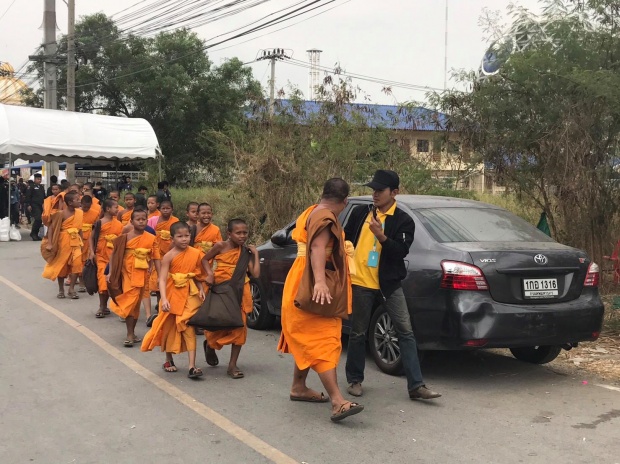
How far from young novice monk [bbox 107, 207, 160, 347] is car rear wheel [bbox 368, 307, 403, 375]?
267 cm

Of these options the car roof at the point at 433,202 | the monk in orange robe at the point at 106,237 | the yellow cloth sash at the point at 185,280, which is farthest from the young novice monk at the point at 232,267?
the monk in orange robe at the point at 106,237

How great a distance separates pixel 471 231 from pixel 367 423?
82.7 inches

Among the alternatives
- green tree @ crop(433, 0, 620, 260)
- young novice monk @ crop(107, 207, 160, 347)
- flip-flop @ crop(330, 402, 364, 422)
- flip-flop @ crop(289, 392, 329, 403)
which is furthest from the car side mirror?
green tree @ crop(433, 0, 620, 260)

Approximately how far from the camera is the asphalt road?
464cm

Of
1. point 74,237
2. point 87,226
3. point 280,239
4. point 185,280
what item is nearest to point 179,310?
point 185,280

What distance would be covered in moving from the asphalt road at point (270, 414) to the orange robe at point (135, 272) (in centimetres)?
52

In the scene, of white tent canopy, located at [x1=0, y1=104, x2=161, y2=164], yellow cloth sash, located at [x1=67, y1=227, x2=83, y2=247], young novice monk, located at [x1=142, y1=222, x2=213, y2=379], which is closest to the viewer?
young novice monk, located at [x1=142, y1=222, x2=213, y2=379]

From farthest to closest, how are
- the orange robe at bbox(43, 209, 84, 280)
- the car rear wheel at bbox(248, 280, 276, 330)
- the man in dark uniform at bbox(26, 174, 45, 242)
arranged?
the man in dark uniform at bbox(26, 174, 45, 242)
the orange robe at bbox(43, 209, 84, 280)
the car rear wheel at bbox(248, 280, 276, 330)

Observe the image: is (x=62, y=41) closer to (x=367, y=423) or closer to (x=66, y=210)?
(x=66, y=210)

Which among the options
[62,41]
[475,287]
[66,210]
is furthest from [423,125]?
[62,41]

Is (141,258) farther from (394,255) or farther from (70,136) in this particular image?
(70,136)

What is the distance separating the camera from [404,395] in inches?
233

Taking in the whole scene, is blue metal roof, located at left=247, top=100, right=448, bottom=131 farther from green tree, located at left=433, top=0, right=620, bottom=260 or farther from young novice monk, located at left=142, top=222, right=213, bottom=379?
young novice monk, located at left=142, top=222, right=213, bottom=379

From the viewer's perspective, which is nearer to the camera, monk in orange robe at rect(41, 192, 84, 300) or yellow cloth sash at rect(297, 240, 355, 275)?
yellow cloth sash at rect(297, 240, 355, 275)
